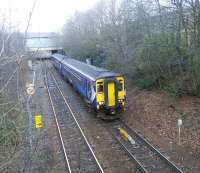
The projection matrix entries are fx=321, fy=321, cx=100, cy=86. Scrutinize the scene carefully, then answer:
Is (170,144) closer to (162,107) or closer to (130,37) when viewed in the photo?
(162,107)

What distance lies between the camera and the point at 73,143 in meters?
15.0

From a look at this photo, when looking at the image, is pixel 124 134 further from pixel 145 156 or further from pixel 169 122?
pixel 169 122

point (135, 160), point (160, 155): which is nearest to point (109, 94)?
point (160, 155)

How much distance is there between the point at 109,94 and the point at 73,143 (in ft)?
13.3

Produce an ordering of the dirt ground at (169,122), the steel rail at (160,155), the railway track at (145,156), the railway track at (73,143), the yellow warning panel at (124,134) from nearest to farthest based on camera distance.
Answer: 1. the steel rail at (160,155)
2. the railway track at (145,156)
3. the railway track at (73,143)
4. the dirt ground at (169,122)
5. the yellow warning panel at (124,134)

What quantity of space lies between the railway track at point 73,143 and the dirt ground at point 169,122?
2.93 metres

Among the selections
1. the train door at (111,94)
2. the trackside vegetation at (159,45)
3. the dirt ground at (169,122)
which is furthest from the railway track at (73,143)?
the trackside vegetation at (159,45)

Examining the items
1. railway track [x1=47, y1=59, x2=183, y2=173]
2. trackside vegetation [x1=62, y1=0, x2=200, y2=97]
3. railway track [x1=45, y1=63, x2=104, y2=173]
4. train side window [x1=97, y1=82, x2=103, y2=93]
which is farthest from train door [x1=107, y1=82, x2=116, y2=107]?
trackside vegetation [x1=62, y1=0, x2=200, y2=97]

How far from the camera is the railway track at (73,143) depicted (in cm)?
1227

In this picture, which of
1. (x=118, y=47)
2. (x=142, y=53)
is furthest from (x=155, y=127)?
(x=118, y=47)

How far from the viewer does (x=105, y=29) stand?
31125 mm

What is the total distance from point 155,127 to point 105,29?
1672cm

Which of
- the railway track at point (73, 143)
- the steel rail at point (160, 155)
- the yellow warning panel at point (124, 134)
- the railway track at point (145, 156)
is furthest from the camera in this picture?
the yellow warning panel at point (124, 134)

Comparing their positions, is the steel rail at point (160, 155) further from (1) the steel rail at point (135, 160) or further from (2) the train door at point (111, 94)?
(2) the train door at point (111, 94)
